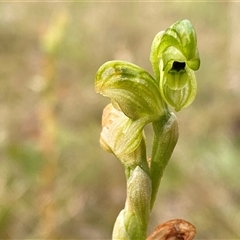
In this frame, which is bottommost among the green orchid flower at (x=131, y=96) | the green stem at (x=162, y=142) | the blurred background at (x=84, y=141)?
the green stem at (x=162, y=142)

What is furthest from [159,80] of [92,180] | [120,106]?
[92,180]

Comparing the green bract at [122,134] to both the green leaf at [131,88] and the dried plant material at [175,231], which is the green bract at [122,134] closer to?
the green leaf at [131,88]

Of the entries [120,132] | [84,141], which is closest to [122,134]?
[120,132]

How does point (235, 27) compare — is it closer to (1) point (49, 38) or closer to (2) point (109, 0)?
(2) point (109, 0)

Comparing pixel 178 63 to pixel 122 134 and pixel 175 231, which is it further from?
pixel 175 231

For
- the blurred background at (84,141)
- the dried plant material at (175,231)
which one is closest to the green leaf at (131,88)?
the dried plant material at (175,231)
